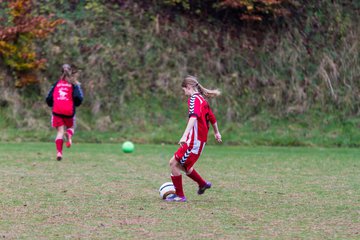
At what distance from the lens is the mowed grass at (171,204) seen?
24.0 feet

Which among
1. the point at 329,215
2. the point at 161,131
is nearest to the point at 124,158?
the point at 161,131

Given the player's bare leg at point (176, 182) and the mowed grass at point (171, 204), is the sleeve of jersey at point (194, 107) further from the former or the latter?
the mowed grass at point (171, 204)

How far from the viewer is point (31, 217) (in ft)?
26.3

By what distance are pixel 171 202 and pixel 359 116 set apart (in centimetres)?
1264

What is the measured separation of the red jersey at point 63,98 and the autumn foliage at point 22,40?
20.5 feet

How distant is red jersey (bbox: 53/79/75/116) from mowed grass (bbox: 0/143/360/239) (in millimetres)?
969

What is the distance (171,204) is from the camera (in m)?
9.19

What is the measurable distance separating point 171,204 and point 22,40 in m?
13.0

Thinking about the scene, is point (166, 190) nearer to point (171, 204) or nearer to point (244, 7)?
point (171, 204)

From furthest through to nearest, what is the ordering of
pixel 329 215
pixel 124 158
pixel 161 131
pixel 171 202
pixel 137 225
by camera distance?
pixel 161 131 → pixel 124 158 → pixel 171 202 → pixel 329 215 → pixel 137 225

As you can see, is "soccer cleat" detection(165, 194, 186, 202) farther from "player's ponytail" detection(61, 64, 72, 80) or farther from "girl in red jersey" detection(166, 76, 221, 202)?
"player's ponytail" detection(61, 64, 72, 80)

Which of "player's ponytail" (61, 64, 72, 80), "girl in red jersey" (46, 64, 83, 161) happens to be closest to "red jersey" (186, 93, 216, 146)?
"player's ponytail" (61, 64, 72, 80)

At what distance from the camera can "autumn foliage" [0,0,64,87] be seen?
20.7 m

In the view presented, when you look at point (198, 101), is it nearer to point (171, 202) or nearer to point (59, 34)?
point (171, 202)
